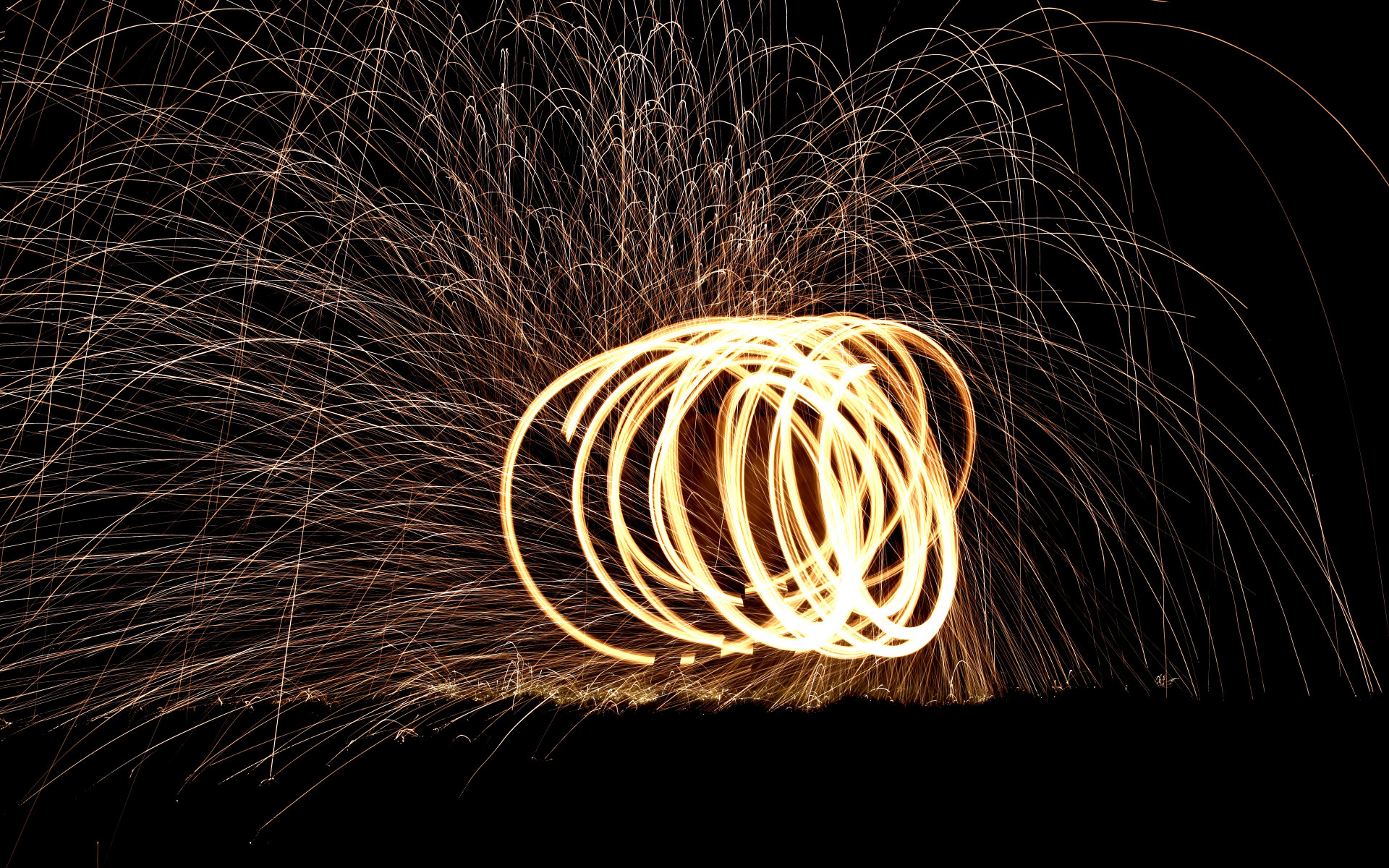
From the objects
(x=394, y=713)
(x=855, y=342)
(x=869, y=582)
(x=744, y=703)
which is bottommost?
(x=394, y=713)

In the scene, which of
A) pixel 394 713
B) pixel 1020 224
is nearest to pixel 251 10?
pixel 394 713

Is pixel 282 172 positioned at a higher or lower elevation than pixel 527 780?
higher

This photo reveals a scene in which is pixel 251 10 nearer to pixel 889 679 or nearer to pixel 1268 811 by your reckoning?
pixel 889 679

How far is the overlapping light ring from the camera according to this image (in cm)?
535

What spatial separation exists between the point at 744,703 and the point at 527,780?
1.39 metres

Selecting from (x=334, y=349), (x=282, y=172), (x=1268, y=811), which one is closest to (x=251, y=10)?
(x=282, y=172)

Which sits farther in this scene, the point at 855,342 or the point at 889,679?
the point at 889,679

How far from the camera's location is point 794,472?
18.7 ft

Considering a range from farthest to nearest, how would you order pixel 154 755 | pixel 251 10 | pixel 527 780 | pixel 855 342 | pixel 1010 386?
pixel 1010 386, pixel 251 10, pixel 855 342, pixel 154 755, pixel 527 780

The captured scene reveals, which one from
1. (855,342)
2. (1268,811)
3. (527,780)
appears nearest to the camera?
(1268,811)

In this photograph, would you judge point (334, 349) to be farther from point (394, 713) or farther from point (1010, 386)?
point (1010, 386)

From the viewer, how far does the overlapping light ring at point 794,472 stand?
17.6ft

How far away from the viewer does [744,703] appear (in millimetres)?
5695

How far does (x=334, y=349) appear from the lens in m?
7.04
